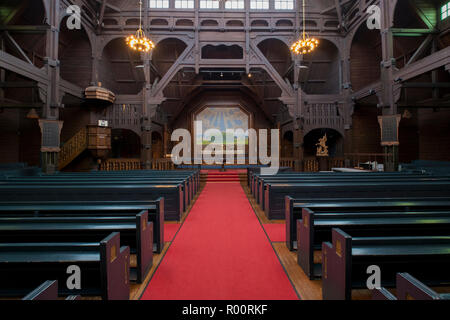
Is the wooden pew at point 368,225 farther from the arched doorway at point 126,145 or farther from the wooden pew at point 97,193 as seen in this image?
the arched doorway at point 126,145

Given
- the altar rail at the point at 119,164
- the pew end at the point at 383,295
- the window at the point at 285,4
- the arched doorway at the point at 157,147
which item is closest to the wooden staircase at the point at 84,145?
the altar rail at the point at 119,164

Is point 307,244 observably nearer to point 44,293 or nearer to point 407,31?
point 44,293

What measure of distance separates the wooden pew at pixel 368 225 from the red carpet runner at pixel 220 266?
1.62 feet

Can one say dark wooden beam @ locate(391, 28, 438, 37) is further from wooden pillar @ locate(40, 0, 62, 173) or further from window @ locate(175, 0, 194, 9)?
wooden pillar @ locate(40, 0, 62, 173)

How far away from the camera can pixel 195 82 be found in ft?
64.6

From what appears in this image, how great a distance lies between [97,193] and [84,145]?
9.02 meters

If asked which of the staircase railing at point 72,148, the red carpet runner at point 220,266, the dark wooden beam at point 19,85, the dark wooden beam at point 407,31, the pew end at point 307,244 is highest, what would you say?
the dark wooden beam at point 407,31

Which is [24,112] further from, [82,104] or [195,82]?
[195,82]

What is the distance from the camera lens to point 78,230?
9.78 ft

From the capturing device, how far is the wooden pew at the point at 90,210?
12.7 ft

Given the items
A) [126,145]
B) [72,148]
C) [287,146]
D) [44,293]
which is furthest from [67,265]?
[287,146]

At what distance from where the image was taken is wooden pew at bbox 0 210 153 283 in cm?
296

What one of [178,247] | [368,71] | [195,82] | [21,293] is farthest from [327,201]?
[195,82]

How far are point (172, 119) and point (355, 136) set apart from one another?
1436cm
